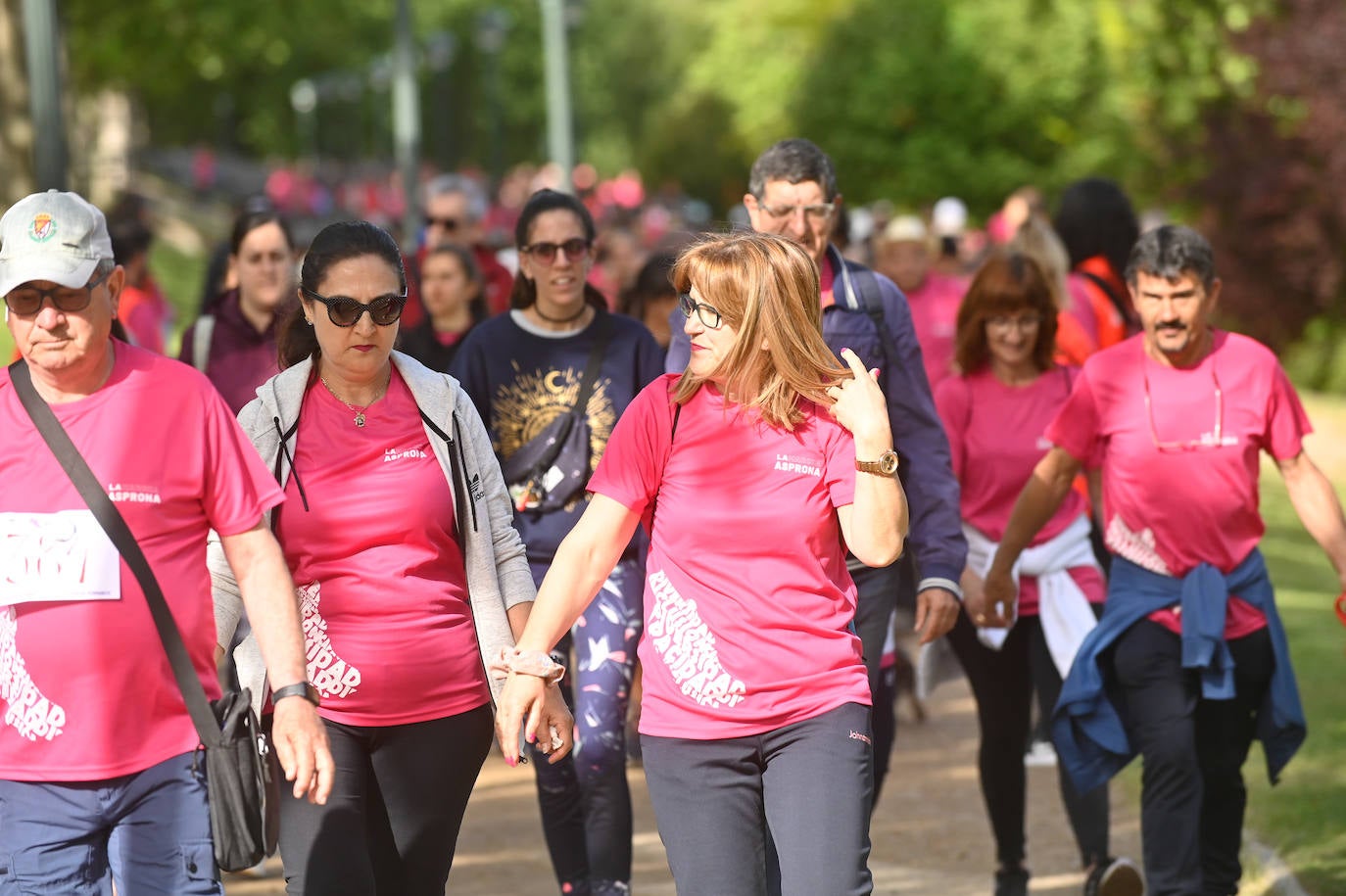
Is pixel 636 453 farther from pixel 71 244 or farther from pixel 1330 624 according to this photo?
pixel 1330 624

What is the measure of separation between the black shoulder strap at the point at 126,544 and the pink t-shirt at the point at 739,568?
951 mm

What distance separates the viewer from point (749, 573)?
4348 millimetres

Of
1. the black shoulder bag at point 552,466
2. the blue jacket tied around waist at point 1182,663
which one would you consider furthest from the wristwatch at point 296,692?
the blue jacket tied around waist at point 1182,663

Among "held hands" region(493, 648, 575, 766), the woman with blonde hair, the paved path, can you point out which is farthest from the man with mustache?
"held hands" region(493, 648, 575, 766)

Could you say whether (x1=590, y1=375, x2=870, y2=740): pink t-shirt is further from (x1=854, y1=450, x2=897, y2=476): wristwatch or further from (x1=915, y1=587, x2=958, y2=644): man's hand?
(x1=915, y1=587, x2=958, y2=644): man's hand

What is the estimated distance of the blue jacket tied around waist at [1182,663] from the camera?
5.93m

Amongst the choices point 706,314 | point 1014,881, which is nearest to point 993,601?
point 1014,881

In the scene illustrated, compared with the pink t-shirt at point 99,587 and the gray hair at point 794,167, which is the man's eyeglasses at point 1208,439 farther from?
the pink t-shirt at point 99,587

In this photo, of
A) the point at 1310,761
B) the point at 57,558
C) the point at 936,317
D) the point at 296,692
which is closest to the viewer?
the point at 57,558

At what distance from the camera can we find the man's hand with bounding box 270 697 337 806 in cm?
407

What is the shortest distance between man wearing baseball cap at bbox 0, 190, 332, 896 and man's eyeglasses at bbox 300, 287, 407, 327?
1.98 ft

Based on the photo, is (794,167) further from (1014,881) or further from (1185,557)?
(1014,881)

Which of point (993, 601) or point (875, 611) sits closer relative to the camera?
point (875, 611)

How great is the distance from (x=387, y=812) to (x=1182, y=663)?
2.46 meters
